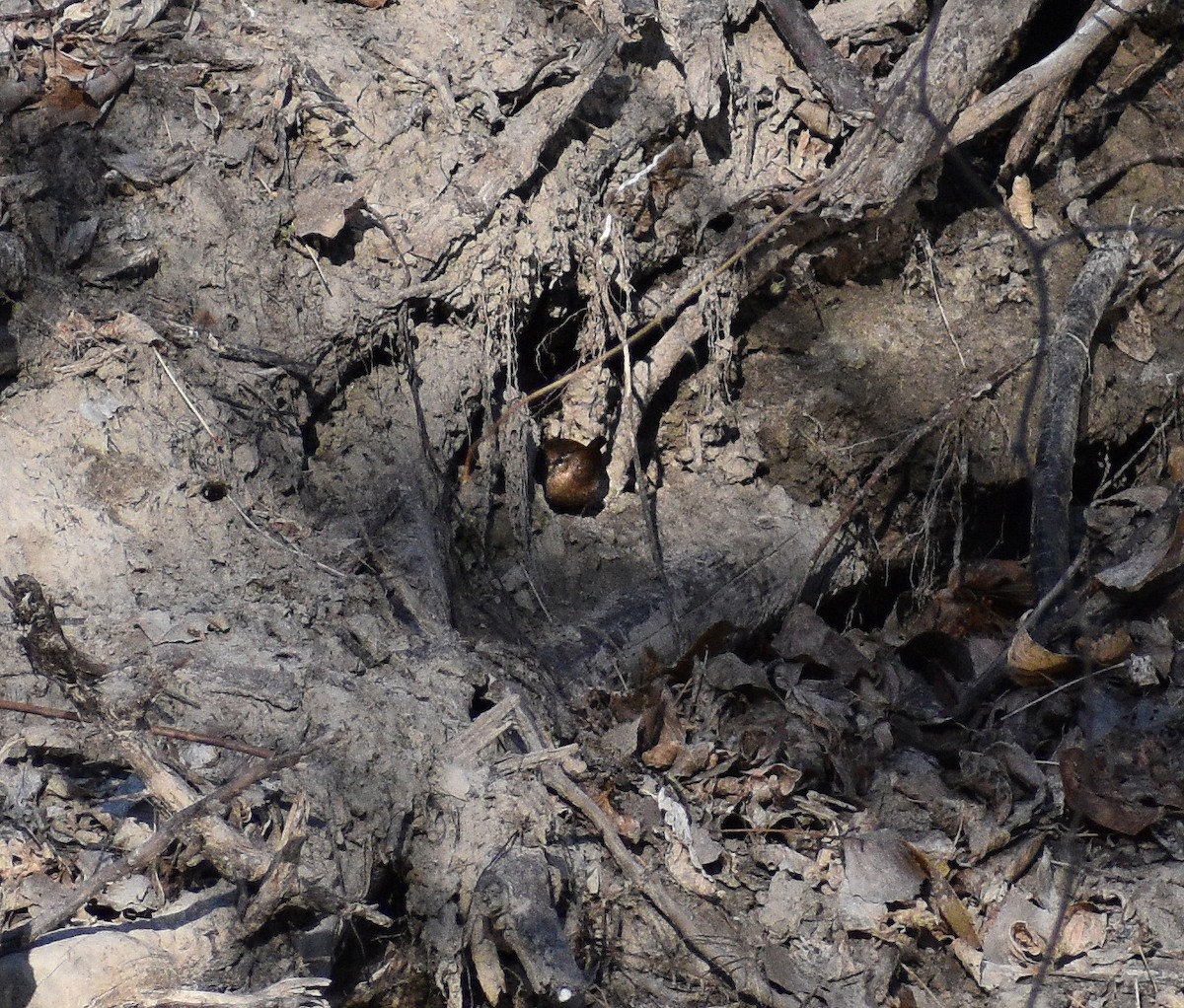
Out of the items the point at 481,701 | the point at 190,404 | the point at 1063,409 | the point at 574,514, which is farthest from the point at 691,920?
the point at 1063,409

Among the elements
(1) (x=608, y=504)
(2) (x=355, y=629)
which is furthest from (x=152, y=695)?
(1) (x=608, y=504)

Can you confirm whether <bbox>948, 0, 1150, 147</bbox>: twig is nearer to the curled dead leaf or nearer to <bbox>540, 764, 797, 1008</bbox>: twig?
the curled dead leaf

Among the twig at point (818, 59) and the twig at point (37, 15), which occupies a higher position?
the twig at point (37, 15)

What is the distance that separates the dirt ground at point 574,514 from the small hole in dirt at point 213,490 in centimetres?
2

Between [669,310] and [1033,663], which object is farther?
[669,310]

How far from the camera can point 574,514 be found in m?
3.38

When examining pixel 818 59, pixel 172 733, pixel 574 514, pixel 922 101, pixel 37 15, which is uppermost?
pixel 37 15

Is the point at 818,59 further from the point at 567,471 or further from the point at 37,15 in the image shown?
the point at 37,15

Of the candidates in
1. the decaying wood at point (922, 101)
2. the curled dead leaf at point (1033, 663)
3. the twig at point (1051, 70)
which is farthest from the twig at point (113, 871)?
the twig at point (1051, 70)

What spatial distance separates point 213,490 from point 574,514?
3.57 feet

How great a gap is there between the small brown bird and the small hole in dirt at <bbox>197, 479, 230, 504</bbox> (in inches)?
38.1

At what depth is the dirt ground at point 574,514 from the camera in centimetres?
212

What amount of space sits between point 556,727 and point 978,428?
1.96 m

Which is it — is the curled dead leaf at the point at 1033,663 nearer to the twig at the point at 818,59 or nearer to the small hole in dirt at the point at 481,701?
the small hole in dirt at the point at 481,701
